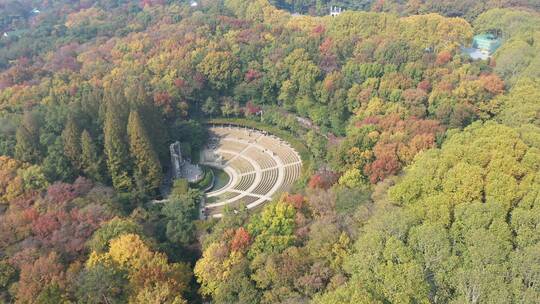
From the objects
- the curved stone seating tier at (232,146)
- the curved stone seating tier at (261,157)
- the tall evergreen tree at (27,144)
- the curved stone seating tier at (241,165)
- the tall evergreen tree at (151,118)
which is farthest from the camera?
the curved stone seating tier at (232,146)

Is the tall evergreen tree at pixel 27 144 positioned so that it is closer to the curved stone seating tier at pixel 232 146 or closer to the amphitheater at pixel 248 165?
the amphitheater at pixel 248 165

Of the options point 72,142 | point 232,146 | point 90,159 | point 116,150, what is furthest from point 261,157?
point 72,142

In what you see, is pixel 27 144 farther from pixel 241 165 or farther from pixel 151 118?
pixel 241 165

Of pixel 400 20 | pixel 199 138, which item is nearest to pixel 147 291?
pixel 199 138

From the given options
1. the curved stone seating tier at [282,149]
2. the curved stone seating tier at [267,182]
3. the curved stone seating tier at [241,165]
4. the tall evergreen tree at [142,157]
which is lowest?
the curved stone seating tier at [267,182]

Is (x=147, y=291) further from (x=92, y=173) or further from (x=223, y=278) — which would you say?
(x=92, y=173)

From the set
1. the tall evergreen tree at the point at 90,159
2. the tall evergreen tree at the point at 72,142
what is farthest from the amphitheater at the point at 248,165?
the tall evergreen tree at the point at 72,142

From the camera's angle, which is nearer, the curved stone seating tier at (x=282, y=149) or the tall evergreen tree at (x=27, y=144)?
the tall evergreen tree at (x=27, y=144)
